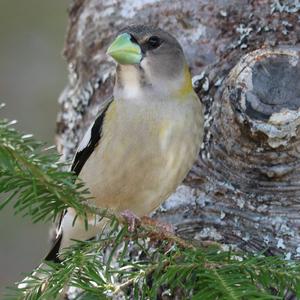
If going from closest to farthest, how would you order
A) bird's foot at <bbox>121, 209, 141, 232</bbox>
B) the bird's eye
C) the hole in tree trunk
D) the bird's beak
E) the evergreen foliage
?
the evergreen foliage
bird's foot at <bbox>121, 209, 141, 232</bbox>
the hole in tree trunk
the bird's beak
the bird's eye

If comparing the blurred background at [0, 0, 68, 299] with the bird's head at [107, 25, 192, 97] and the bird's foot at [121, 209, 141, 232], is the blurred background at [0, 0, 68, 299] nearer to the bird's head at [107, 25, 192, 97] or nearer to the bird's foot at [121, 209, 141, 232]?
the bird's head at [107, 25, 192, 97]

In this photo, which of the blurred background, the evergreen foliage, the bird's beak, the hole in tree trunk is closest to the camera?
the evergreen foliage

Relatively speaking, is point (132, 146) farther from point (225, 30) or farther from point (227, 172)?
point (225, 30)

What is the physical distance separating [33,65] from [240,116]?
10.5ft

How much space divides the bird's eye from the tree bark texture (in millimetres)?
217

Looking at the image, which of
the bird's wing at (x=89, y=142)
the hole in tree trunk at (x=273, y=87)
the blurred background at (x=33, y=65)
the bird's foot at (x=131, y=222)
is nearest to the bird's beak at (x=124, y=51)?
the bird's wing at (x=89, y=142)

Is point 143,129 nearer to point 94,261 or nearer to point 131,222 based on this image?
point 131,222

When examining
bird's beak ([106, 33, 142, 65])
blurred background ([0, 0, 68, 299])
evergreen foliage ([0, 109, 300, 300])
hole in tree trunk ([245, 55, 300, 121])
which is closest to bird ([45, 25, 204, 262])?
bird's beak ([106, 33, 142, 65])

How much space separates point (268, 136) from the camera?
8.46 feet

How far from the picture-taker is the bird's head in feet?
9.14

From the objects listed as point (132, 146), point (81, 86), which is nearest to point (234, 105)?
point (132, 146)

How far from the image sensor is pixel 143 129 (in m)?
2.72

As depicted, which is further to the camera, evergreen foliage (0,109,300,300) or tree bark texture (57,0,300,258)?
tree bark texture (57,0,300,258)

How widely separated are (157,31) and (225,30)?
0.29 m
